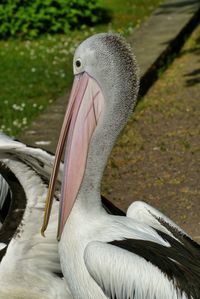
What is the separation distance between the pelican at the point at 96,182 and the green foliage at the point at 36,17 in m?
7.52

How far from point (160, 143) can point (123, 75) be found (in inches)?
132

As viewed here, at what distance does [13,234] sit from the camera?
4.14 metres

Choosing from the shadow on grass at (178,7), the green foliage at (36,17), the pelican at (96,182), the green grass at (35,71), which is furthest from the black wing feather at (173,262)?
the shadow on grass at (178,7)

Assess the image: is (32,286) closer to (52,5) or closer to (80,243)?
(80,243)

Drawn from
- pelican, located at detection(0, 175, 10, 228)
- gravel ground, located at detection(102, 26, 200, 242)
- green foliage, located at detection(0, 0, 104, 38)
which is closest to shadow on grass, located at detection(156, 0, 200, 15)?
green foliage, located at detection(0, 0, 104, 38)

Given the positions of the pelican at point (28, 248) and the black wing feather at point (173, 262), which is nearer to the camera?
the black wing feather at point (173, 262)

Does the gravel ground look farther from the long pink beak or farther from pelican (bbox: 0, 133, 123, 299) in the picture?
the long pink beak

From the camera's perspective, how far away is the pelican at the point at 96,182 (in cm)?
335

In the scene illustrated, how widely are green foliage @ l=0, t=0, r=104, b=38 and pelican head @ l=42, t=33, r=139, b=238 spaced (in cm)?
751

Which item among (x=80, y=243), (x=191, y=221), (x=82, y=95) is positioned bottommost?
(x=191, y=221)

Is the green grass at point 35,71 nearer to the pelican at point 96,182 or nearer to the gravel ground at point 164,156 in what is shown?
the gravel ground at point 164,156

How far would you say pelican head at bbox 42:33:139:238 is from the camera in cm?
346

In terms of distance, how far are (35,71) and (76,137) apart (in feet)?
19.0

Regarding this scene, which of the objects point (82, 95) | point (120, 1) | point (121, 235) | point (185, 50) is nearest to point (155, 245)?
point (121, 235)
